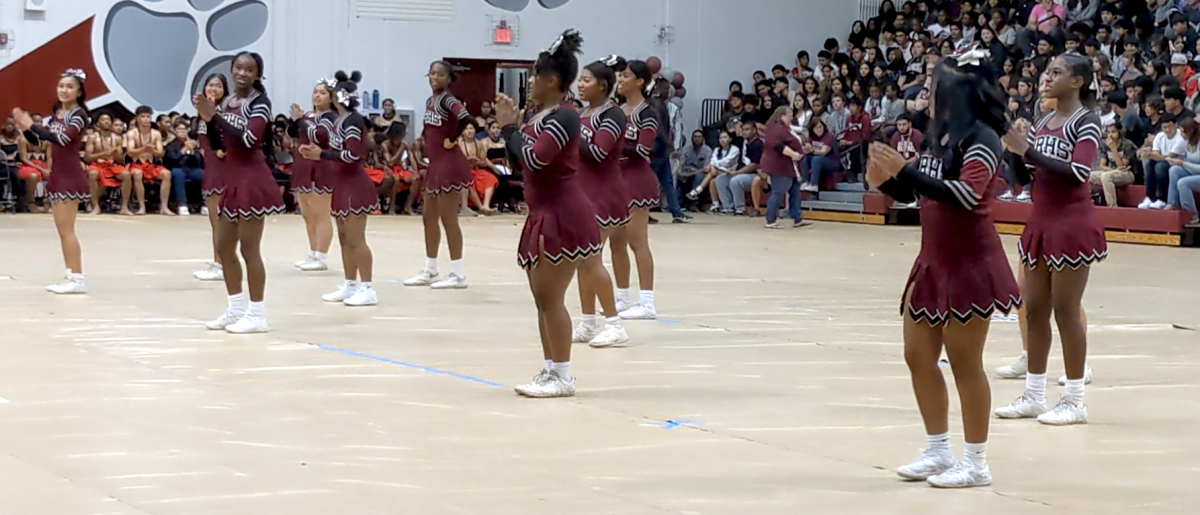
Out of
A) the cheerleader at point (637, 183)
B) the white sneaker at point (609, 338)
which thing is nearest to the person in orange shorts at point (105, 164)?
the cheerleader at point (637, 183)

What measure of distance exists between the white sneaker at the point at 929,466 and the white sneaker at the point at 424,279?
21.7 feet

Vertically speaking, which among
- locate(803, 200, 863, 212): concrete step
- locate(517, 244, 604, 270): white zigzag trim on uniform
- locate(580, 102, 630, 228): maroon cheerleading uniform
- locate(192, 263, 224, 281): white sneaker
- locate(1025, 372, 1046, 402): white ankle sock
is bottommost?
locate(803, 200, 863, 212): concrete step

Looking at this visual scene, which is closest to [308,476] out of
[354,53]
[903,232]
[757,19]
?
[903,232]

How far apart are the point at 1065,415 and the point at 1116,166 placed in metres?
12.6

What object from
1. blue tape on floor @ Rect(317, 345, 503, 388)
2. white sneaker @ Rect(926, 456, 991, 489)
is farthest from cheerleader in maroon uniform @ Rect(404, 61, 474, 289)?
white sneaker @ Rect(926, 456, 991, 489)

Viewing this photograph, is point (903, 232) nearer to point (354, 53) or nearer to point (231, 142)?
point (354, 53)

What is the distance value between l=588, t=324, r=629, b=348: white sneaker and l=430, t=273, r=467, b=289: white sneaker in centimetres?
292

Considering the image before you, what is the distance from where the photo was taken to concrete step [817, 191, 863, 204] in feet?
69.3

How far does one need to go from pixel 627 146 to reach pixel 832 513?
15.1ft

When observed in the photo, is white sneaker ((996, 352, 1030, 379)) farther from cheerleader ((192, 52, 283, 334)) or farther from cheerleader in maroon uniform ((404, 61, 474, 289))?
cheerleader in maroon uniform ((404, 61, 474, 289))

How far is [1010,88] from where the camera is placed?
19391 mm

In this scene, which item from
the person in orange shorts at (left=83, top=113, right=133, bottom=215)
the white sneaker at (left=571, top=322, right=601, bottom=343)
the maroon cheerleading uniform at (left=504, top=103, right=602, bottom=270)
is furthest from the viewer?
the person in orange shorts at (left=83, top=113, right=133, bottom=215)

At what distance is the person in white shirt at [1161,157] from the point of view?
17.0 metres

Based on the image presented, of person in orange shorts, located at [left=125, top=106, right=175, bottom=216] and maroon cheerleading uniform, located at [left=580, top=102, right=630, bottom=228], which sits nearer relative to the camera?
maroon cheerleading uniform, located at [left=580, top=102, right=630, bottom=228]
